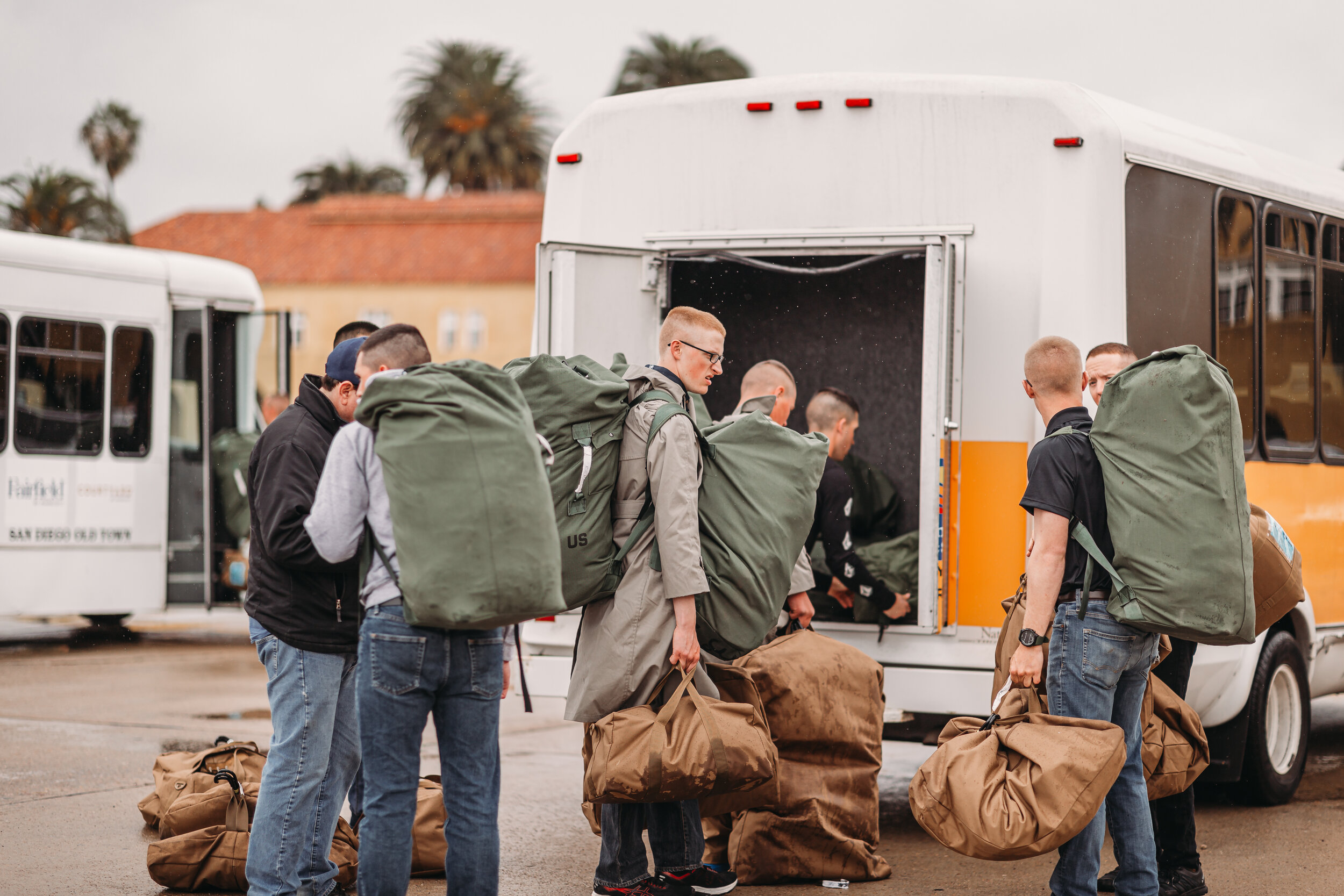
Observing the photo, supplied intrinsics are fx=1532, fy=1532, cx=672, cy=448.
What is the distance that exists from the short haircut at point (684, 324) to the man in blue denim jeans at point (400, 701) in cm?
131

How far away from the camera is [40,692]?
10.5 metres

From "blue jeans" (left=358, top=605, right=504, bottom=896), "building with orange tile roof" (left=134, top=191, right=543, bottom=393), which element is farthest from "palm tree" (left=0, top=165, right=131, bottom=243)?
"blue jeans" (left=358, top=605, right=504, bottom=896)

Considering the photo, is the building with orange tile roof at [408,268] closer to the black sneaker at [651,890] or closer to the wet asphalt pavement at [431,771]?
the wet asphalt pavement at [431,771]

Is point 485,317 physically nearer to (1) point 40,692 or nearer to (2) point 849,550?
(1) point 40,692

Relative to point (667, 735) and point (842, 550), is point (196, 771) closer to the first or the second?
point (667, 735)

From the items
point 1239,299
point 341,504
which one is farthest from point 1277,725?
point 341,504

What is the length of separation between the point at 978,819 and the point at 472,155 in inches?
2217

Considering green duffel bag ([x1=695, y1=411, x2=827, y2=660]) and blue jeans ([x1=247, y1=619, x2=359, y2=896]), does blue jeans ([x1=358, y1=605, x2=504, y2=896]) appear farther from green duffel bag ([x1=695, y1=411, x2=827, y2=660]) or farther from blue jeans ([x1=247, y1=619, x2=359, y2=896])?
green duffel bag ([x1=695, y1=411, x2=827, y2=660])

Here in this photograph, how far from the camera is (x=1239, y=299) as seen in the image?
275 inches

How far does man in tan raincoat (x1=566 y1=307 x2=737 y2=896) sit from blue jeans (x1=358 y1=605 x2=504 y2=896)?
0.79 metres

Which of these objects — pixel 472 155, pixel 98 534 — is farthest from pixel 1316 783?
pixel 472 155

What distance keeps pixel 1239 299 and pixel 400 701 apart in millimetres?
4655

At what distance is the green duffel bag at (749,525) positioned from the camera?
4992 millimetres

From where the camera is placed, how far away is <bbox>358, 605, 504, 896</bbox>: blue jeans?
3979 millimetres
